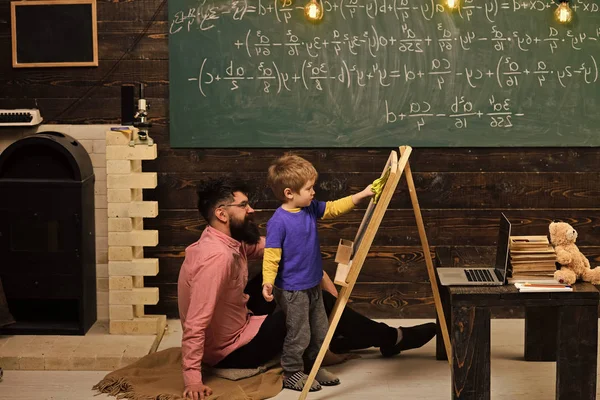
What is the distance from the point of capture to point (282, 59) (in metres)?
5.35

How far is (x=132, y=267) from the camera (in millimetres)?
5066

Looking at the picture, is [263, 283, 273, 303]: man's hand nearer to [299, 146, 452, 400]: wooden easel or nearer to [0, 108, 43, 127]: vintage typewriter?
[299, 146, 452, 400]: wooden easel

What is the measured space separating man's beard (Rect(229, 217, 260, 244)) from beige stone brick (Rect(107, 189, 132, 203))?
3.03 ft

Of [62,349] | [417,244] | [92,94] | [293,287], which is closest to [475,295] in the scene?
[293,287]

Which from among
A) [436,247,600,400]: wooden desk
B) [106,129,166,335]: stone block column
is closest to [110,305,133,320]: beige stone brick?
[106,129,166,335]: stone block column

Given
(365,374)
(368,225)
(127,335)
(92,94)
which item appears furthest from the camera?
(92,94)

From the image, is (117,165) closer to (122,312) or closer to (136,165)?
(136,165)

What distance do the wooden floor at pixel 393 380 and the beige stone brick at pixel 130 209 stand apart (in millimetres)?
732

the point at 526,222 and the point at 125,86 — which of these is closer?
the point at 125,86

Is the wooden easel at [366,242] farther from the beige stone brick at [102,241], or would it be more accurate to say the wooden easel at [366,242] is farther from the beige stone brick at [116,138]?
the beige stone brick at [102,241]

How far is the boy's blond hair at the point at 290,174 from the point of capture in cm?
417

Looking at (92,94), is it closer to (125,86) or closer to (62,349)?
(125,86)

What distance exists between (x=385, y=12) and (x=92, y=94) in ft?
5.83

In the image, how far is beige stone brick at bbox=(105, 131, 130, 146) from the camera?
496 centimetres
